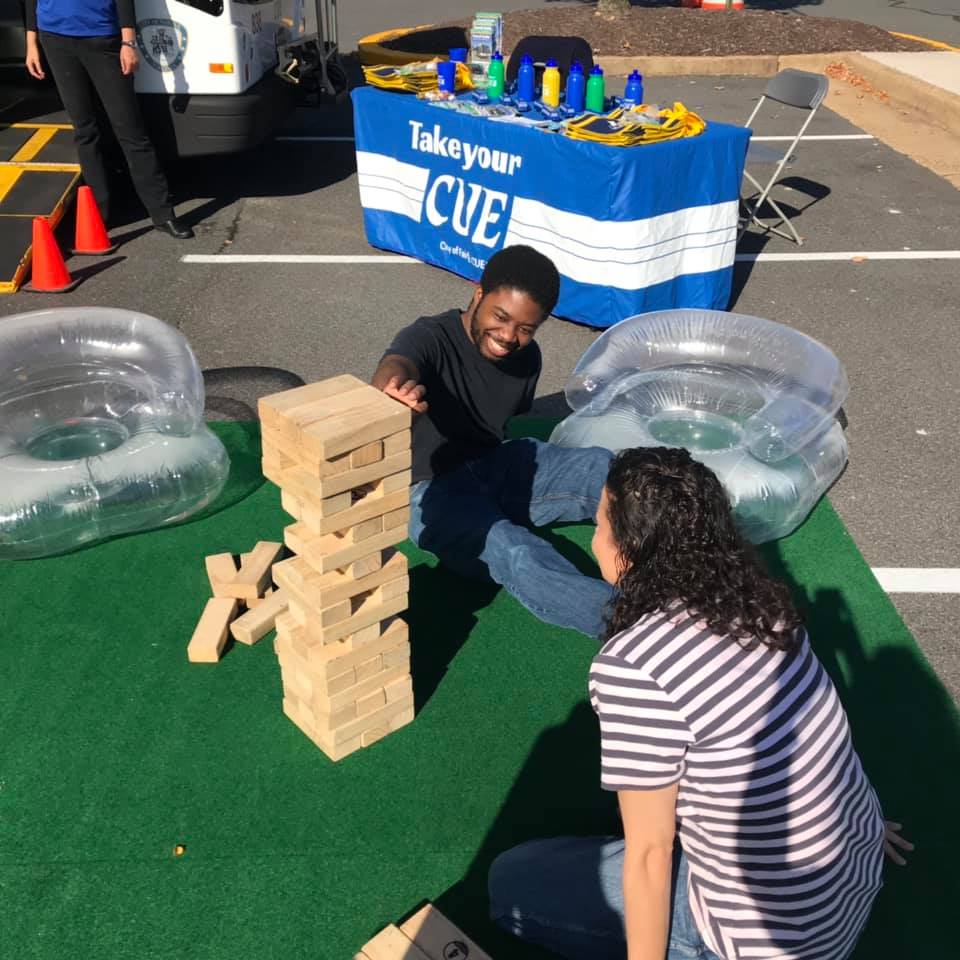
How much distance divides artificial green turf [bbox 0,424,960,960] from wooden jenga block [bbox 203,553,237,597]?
136 mm

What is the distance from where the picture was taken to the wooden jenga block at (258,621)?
384 cm

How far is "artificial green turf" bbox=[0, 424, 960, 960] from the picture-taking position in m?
2.87

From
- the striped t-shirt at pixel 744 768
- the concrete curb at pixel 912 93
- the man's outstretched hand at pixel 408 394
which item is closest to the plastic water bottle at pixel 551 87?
the man's outstretched hand at pixel 408 394

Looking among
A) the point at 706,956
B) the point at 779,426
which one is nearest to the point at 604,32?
the point at 779,426

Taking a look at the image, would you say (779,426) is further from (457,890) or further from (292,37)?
(292,37)

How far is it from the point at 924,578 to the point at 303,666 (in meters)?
2.74

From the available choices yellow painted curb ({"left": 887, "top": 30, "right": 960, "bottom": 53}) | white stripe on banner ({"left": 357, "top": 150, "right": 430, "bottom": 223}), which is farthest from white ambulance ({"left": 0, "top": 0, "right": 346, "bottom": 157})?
yellow painted curb ({"left": 887, "top": 30, "right": 960, "bottom": 53})

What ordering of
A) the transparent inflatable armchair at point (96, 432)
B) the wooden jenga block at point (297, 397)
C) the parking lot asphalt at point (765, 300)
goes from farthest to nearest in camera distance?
the parking lot asphalt at point (765, 300) < the transparent inflatable armchair at point (96, 432) < the wooden jenga block at point (297, 397)

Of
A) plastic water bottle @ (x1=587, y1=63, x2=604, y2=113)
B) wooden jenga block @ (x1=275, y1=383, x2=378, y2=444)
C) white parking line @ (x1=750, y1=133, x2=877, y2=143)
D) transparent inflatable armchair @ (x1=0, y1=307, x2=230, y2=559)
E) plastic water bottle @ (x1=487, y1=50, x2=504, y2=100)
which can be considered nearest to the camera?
wooden jenga block @ (x1=275, y1=383, x2=378, y2=444)

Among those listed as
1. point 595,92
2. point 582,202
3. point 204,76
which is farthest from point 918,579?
point 204,76

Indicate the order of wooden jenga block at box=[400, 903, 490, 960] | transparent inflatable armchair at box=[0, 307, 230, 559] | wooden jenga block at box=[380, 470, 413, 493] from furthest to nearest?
transparent inflatable armchair at box=[0, 307, 230, 559], wooden jenga block at box=[380, 470, 413, 493], wooden jenga block at box=[400, 903, 490, 960]

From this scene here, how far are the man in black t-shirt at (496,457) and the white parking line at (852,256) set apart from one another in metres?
4.28

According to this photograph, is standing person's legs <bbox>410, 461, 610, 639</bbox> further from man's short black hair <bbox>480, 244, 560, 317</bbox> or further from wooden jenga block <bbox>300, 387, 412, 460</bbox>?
wooden jenga block <bbox>300, 387, 412, 460</bbox>

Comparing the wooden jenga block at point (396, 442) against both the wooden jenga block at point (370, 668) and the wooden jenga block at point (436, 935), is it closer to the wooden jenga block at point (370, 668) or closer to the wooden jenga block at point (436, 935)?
the wooden jenga block at point (370, 668)
